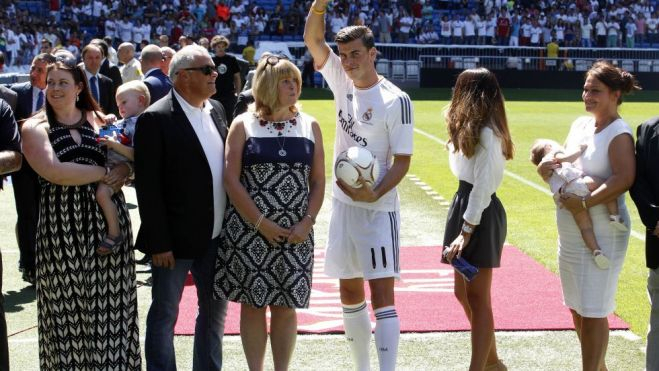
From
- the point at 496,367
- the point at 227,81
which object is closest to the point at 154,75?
the point at 227,81

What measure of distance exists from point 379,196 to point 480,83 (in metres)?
0.85

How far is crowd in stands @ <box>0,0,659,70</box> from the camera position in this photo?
129 ft

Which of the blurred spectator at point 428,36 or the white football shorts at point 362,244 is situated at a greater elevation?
the white football shorts at point 362,244

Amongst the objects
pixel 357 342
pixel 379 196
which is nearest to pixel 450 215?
pixel 379 196

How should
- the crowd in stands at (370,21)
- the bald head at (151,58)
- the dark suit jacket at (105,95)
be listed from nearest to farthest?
1. the bald head at (151,58)
2. the dark suit jacket at (105,95)
3. the crowd in stands at (370,21)

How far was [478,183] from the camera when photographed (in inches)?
222

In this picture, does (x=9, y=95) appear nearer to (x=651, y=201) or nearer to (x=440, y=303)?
(x=440, y=303)

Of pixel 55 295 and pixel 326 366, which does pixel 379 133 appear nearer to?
pixel 326 366

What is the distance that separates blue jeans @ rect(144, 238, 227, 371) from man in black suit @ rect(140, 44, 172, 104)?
4536 mm

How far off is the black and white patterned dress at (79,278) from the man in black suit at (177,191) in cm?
17

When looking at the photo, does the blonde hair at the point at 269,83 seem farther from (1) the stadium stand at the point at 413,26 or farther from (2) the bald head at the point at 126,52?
(1) the stadium stand at the point at 413,26

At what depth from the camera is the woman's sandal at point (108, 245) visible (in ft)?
17.3

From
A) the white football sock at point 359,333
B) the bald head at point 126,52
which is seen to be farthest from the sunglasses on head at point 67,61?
the bald head at point 126,52

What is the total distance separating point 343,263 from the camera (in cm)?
590
